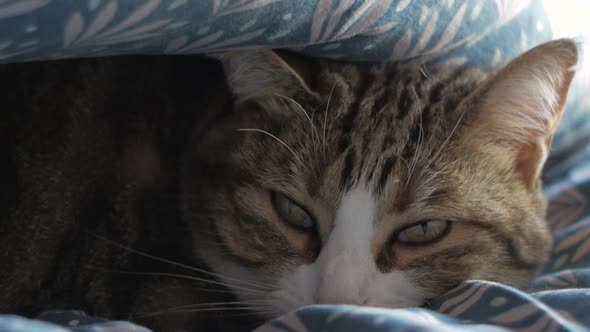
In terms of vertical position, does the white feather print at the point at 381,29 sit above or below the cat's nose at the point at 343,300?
above

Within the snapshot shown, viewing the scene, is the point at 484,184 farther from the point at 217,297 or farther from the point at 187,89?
the point at 187,89

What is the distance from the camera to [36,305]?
1055 mm

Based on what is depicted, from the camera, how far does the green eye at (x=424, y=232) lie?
1.02m

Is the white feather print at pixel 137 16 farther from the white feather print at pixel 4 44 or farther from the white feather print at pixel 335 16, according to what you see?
the white feather print at pixel 335 16

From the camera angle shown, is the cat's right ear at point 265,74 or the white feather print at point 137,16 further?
the cat's right ear at point 265,74

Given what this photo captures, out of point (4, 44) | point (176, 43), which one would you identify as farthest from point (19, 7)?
point (176, 43)

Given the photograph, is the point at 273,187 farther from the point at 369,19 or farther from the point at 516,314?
the point at 516,314

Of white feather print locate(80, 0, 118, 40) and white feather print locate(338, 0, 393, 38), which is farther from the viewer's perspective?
white feather print locate(338, 0, 393, 38)

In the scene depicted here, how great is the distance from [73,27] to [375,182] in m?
0.52

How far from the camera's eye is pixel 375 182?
99 cm

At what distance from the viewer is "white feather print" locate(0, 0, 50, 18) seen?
0.77 metres

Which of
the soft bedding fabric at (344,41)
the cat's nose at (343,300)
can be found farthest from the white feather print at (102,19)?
the cat's nose at (343,300)

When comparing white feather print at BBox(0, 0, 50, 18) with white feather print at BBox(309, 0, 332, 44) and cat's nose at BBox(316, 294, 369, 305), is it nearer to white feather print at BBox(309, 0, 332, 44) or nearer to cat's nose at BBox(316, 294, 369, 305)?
white feather print at BBox(309, 0, 332, 44)

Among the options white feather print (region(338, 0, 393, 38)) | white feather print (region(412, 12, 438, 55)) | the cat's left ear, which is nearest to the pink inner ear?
the cat's left ear
